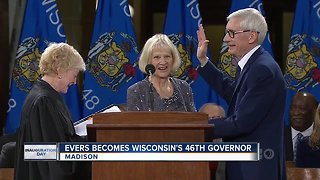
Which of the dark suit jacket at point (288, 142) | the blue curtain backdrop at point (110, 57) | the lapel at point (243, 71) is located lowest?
the dark suit jacket at point (288, 142)

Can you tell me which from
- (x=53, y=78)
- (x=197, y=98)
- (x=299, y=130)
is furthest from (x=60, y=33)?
(x=53, y=78)

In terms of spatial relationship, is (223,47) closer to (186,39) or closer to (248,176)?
(186,39)

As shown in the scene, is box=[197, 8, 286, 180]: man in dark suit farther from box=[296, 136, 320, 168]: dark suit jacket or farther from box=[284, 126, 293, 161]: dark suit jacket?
box=[284, 126, 293, 161]: dark suit jacket

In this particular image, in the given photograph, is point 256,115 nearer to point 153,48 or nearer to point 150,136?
point 150,136

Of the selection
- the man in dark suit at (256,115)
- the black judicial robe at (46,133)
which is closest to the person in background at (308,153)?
the man in dark suit at (256,115)

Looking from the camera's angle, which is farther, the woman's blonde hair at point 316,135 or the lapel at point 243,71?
the woman's blonde hair at point 316,135

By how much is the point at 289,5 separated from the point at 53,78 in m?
4.36

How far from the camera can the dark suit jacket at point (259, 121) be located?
9.27 ft

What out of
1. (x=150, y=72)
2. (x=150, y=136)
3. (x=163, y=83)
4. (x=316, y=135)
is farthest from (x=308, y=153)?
(x=150, y=136)

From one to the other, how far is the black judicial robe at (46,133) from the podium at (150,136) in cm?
43

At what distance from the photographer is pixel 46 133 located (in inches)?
119

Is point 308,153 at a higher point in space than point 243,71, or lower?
lower

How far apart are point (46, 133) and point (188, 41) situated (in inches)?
116

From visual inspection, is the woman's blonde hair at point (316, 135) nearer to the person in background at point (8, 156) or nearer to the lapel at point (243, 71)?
the lapel at point (243, 71)
